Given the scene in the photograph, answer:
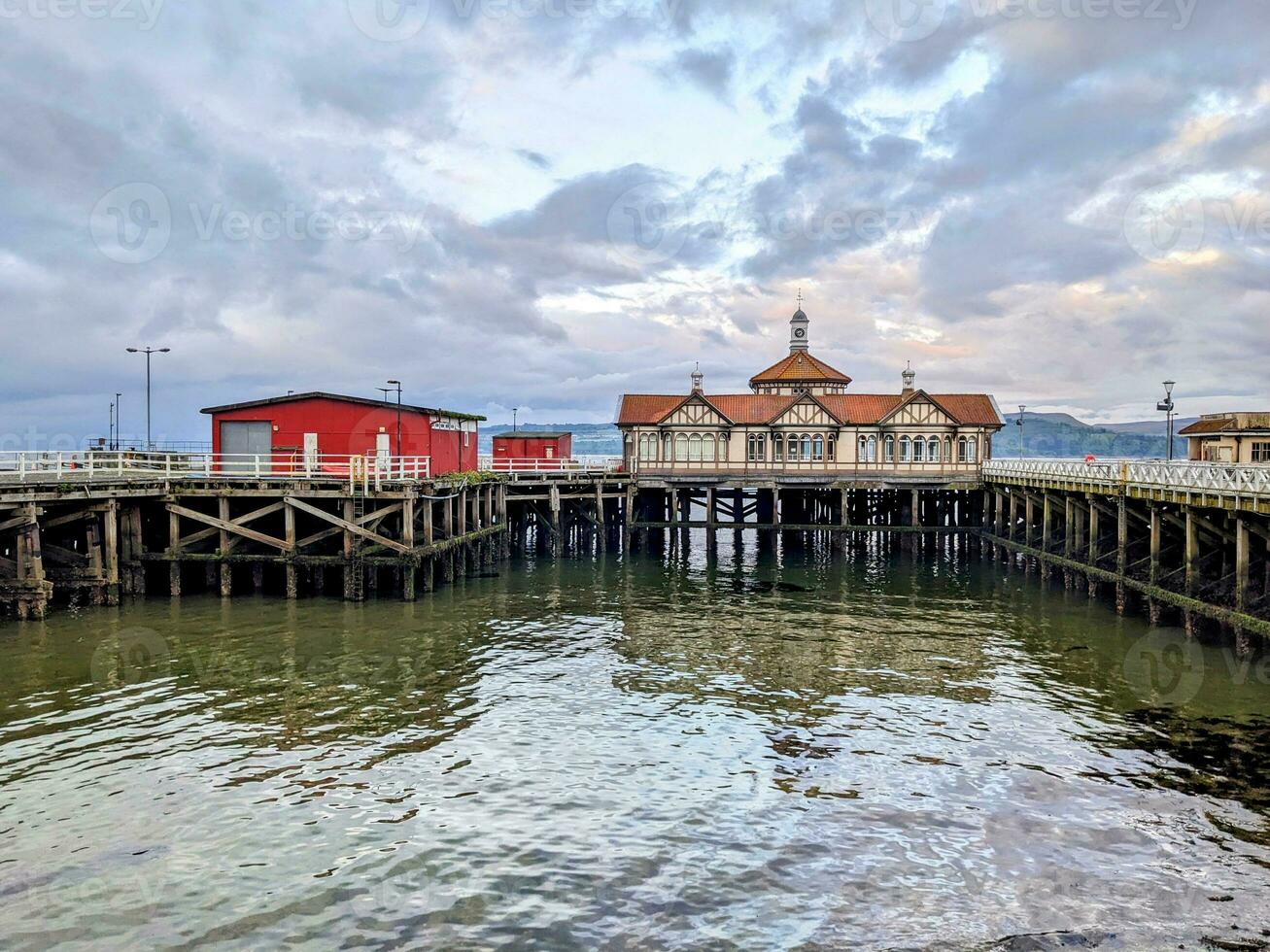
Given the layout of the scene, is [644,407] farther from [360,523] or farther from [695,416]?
[360,523]

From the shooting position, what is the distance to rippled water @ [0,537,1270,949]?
33.6ft

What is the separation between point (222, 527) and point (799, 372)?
133ft

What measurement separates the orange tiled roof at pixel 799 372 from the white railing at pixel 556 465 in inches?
540

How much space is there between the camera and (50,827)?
1217 centimetres

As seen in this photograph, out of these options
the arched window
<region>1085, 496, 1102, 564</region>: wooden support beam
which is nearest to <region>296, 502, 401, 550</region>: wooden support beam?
<region>1085, 496, 1102, 564</region>: wooden support beam

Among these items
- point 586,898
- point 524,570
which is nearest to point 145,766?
point 586,898

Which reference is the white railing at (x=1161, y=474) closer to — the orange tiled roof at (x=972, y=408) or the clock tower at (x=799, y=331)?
the orange tiled roof at (x=972, y=408)

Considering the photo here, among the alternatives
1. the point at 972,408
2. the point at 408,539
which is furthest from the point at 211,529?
the point at 972,408

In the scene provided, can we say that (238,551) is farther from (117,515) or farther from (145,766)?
(145,766)

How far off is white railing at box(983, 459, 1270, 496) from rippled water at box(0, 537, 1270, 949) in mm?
4441

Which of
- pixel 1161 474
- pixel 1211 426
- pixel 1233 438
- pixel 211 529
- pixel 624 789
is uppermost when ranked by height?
pixel 1211 426

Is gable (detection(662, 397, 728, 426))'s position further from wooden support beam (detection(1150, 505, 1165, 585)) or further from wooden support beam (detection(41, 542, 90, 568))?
wooden support beam (detection(41, 542, 90, 568))

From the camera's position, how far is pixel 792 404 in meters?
51.1

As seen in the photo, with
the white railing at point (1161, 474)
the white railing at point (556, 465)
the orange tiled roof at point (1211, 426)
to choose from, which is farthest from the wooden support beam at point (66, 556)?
the orange tiled roof at point (1211, 426)
